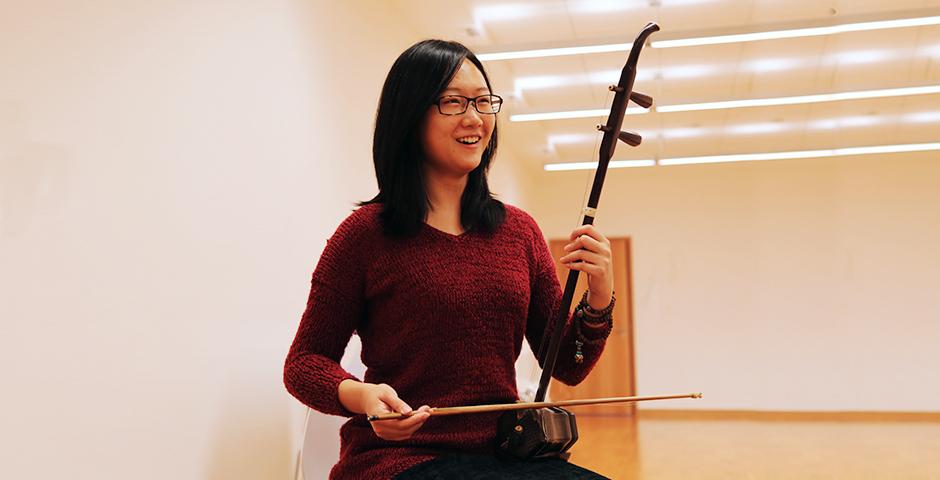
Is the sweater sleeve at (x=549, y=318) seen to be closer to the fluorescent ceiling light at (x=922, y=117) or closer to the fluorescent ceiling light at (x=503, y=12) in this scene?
the fluorescent ceiling light at (x=503, y=12)

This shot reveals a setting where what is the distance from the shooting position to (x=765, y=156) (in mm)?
6090

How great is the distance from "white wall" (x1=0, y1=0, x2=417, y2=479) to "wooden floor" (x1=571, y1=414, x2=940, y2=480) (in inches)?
101

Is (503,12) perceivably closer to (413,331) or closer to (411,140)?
(411,140)

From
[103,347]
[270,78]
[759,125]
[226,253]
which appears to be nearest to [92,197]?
[103,347]

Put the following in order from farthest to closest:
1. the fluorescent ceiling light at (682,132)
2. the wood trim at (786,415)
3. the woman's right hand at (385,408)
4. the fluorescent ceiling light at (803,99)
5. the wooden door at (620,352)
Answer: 1. the wooden door at (620,352)
2. the fluorescent ceiling light at (682,132)
3. the wood trim at (786,415)
4. the fluorescent ceiling light at (803,99)
5. the woman's right hand at (385,408)

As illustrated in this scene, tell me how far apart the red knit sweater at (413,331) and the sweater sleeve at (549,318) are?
3.1 inches

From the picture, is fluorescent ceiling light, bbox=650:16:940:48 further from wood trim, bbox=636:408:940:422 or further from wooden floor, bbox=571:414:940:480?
wood trim, bbox=636:408:940:422

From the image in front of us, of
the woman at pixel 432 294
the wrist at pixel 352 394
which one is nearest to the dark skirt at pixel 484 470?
→ the woman at pixel 432 294

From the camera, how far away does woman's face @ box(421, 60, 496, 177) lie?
115cm

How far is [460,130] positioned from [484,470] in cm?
46

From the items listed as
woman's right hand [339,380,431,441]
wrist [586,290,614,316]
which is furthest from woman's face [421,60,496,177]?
woman's right hand [339,380,431,441]

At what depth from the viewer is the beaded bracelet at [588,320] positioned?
1.17 meters

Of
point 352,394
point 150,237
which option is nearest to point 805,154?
point 150,237

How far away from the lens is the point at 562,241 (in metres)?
7.33
